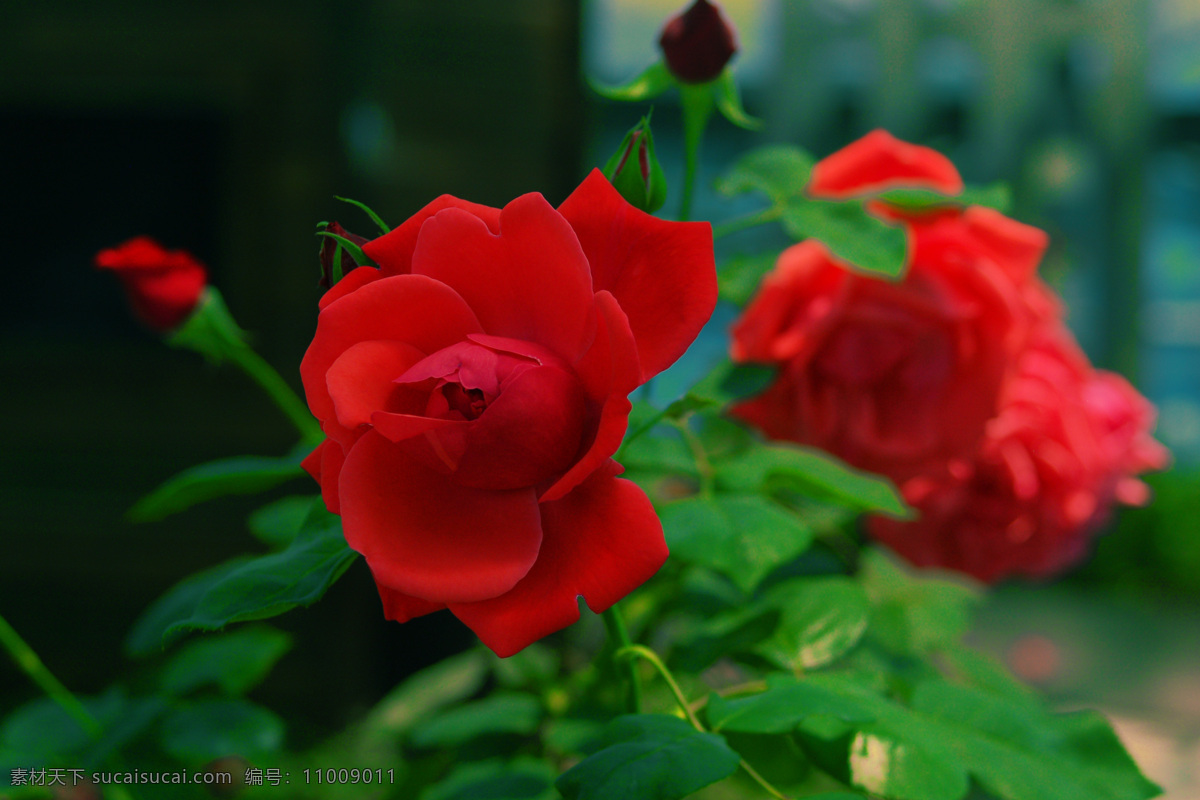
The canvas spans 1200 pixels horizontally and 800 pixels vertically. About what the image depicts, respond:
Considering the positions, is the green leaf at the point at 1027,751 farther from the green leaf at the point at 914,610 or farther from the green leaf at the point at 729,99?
the green leaf at the point at 729,99

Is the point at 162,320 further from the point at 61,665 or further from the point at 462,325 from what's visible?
the point at 61,665

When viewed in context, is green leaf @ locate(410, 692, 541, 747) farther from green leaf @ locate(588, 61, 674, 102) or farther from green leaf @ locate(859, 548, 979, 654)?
green leaf @ locate(588, 61, 674, 102)

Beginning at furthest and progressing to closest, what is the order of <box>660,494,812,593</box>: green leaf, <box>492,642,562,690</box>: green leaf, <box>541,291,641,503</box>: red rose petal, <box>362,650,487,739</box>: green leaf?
1. <box>362,650,487,739</box>: green leaf
2. <box>492,642,562,690</box>: green leaf
3. <box>660,494,812,593</box>: green leaf
4. <box>541,291,641,503</box>: red rose petal

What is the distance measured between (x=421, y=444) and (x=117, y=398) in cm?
210

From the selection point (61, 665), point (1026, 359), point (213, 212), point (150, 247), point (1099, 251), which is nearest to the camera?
point (150, 247)

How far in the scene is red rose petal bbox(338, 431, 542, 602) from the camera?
21cm

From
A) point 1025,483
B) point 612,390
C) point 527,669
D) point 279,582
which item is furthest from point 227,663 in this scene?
point 1025,483

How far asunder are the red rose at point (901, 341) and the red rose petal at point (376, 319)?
285 mm

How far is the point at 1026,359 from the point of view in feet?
1.83

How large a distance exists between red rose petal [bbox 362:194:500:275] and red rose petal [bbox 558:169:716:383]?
22 mm

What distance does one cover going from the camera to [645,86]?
1.35 ft

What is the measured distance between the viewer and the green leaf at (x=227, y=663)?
49 cm

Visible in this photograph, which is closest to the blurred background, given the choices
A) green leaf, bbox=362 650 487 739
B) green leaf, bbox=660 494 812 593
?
green leaf, bbox=362 650 487 739

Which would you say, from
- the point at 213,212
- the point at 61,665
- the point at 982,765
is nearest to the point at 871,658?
the point at 982,765
